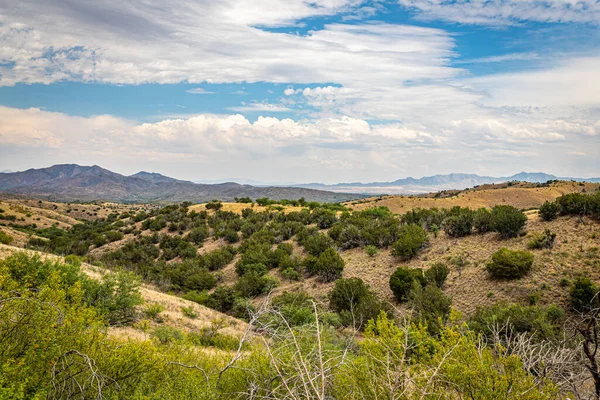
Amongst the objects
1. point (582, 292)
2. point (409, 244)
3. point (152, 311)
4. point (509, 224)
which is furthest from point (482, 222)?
point (152, 311)

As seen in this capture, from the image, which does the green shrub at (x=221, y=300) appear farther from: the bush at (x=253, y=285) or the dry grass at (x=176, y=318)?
the dry grass at (x=176, y=318)

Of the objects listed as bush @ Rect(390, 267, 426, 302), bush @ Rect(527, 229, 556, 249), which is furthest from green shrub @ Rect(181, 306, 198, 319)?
bush @ Rect(527, 229, 556, 249)

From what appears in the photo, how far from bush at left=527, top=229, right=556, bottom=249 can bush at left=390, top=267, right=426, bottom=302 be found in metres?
6.94

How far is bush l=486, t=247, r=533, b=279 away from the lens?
63.1 ft

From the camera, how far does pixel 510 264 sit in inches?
762

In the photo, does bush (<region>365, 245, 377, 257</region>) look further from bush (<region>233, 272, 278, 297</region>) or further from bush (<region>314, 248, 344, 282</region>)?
bush (<region>233, 272, 278, 297</region>)

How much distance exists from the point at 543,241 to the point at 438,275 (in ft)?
21.6

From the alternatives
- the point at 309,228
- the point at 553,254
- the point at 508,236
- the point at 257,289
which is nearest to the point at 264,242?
the point at 309,228

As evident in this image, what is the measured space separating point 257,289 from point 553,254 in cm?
1846

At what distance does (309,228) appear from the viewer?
118 feet

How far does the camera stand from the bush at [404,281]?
66.3ft

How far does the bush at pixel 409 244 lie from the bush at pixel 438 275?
3431 mm

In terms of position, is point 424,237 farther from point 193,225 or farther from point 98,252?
point 98,252

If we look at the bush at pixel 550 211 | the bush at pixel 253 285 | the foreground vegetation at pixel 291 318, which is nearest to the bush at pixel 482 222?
the foreground vegetation at pixel 291 318
